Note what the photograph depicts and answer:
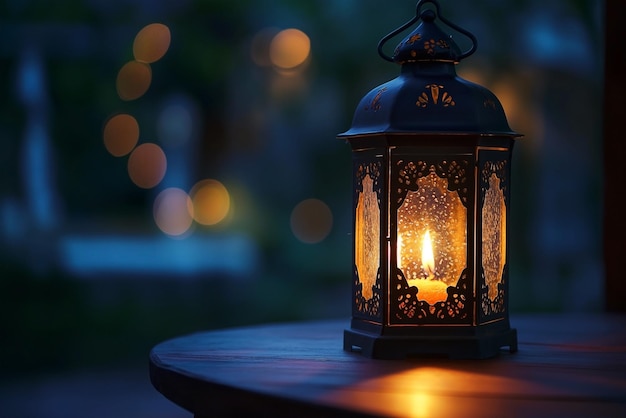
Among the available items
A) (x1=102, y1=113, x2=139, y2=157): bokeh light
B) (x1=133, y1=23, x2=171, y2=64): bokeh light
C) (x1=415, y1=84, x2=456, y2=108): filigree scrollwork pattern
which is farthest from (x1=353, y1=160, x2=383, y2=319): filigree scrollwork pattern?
(x1=102, y1=113, x2=139, y2=157): bokeh light

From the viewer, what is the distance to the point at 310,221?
8203mm

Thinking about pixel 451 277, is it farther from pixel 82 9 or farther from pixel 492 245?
pixel 82 9

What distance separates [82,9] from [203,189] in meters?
1.89

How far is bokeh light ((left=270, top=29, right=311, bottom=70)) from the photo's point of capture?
6523mm

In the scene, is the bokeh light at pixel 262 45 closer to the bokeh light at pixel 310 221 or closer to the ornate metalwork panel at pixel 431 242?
the bokeh light at pixel 310 221

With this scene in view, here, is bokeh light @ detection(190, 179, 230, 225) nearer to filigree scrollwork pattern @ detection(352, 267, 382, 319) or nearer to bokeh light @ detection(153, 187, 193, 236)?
bokeh light @ detection(153, 187, 193, 236)

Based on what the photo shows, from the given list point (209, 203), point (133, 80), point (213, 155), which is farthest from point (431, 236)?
point (209, 203)

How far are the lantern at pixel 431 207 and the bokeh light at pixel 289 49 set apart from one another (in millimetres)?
5179

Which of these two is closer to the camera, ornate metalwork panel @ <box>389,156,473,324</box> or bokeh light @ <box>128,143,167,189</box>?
ornate metalwork panel @ <box>389,156,473,324</box>

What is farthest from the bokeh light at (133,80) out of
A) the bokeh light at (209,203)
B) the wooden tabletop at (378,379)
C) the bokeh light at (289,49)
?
the wooden tabletop at (378,379)

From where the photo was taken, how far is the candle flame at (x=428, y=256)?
1.37 metres

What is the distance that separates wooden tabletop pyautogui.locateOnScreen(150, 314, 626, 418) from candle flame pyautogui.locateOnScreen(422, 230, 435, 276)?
0.13m

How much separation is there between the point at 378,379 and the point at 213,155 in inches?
228

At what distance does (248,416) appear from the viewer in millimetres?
1106
